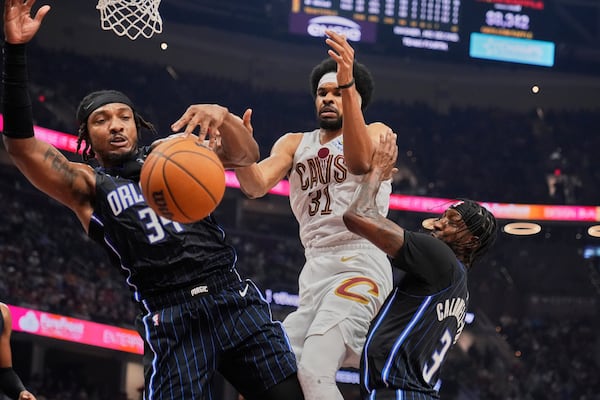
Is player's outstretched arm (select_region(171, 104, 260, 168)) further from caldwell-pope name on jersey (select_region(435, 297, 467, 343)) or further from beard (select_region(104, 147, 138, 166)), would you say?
caldwell-pope name on jersey (select_region(435, 297, 467, 343))

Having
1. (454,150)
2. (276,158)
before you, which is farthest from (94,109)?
(454,150)

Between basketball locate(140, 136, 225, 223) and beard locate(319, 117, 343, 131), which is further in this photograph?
beard locate(319, 117, 343, 131)

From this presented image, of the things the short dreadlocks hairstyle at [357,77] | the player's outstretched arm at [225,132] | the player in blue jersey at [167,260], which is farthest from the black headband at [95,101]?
the short dreadlocks hairstyle at [357,77]

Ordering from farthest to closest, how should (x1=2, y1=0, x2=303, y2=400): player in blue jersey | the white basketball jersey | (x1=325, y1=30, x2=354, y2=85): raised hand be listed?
the white basketball jersey
(x1=325, y1=30, x2=354, y2=85): raised hand
(x1=2, y1=0, x2=303, y2=400): player in blue jersey

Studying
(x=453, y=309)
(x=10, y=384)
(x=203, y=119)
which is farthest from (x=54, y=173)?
(x=10, y=384)

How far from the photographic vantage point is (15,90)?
12.4 ft

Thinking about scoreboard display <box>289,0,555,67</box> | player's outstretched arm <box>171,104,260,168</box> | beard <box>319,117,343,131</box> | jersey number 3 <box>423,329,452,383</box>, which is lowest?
scoreboard display <box>289,0,555,67</box>

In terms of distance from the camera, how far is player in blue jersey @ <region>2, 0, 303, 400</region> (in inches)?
153

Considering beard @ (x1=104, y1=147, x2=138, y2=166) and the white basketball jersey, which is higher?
beard @ (x1=104, y1=147, x2=138, y2=166)

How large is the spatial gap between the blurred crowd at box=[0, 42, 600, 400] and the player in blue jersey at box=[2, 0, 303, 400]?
14322 millimetres

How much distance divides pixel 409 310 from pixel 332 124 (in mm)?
1453

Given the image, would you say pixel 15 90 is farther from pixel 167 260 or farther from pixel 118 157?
pixel 167 260

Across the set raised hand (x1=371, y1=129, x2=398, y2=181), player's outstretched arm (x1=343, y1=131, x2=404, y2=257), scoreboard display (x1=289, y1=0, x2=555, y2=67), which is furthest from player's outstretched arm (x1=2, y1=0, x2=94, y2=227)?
scoreboard display (x1=289, y1=0, x2=555, y2=67)

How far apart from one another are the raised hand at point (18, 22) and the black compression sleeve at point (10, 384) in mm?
3086
